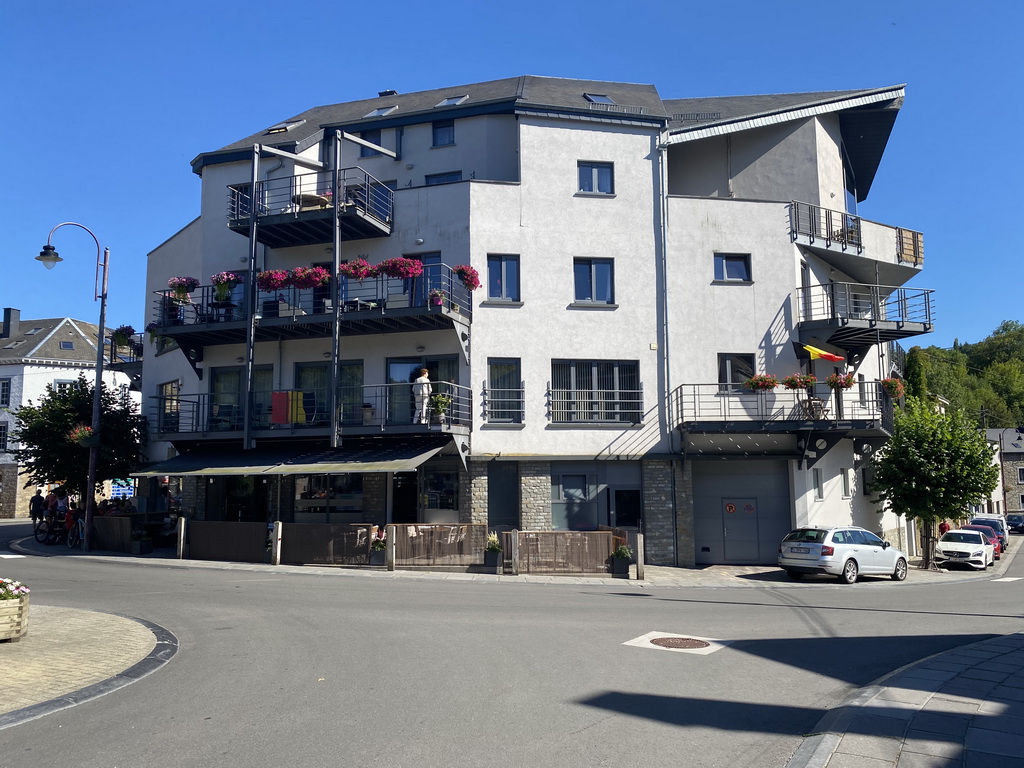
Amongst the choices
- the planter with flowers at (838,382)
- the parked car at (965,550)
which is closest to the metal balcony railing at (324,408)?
the planter with flowers at (838,382)

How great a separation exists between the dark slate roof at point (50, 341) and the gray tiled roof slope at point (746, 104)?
39.9 metres

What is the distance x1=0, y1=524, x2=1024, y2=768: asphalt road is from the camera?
6434 mm

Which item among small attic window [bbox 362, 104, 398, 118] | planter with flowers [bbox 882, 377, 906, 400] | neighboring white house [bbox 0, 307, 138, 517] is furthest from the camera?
neighboring white house [bbox 0, 307, 138, 517]

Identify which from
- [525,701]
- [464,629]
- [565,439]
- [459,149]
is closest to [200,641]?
[464,629]

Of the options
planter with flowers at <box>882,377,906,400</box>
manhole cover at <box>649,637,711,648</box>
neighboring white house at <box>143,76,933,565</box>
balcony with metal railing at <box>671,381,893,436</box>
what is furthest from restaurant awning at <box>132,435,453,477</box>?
planter with flowers at <box>882,377,906,400</box>

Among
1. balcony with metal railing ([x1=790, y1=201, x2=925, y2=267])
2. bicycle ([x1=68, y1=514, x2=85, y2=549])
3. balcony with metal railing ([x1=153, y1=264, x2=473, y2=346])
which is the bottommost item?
bicycle ([x1=68, y1=514, x2=85, y2=549])

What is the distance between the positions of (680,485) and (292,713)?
1815 centimetres

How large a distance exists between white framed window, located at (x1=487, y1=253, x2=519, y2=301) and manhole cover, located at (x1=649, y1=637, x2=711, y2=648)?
1481 centimetres

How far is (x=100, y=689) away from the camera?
8312 millimetres

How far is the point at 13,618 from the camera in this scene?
10383mm

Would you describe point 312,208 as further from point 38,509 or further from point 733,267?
point 38,509

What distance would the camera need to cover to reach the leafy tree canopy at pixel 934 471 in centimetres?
2584

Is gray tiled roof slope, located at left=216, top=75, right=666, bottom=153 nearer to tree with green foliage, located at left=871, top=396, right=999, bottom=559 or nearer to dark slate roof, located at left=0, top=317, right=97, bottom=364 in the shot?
tree with green foliage, located at left=871, top=396, right=999, bottom=559

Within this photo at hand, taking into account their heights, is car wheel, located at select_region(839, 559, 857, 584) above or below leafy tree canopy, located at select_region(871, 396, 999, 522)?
below
